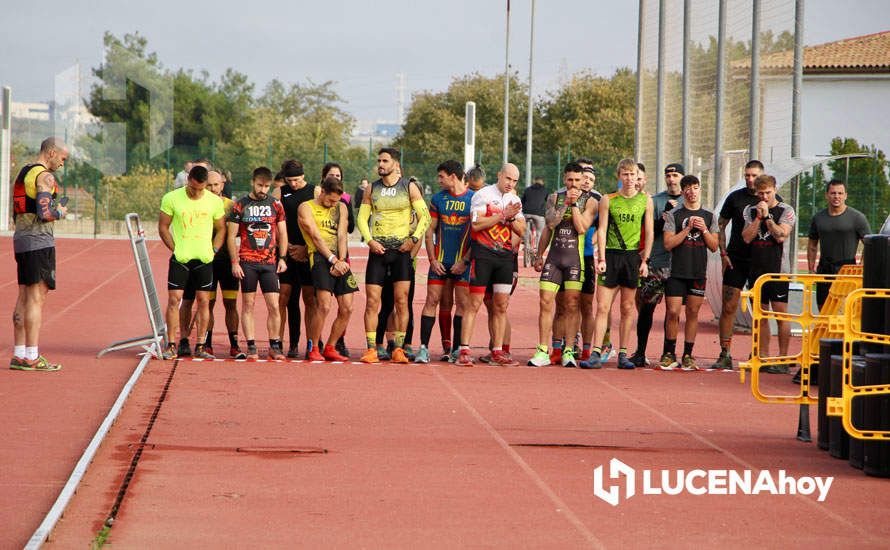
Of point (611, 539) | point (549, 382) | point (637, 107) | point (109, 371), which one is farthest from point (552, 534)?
point (637, 107)

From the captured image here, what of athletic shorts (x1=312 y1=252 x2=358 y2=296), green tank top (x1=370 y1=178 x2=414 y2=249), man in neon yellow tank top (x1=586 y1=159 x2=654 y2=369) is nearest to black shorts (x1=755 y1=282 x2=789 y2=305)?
man in neon yellow tank top (x1=586 y1=159 x2=654 y2=369)

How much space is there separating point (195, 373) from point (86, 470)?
15.0 ft

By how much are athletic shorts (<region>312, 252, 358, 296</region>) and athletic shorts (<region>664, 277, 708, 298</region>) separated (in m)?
3.22

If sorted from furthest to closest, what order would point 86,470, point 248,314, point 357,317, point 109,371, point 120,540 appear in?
1. point 357,317
2. point 248,314
3. point 109,371
4. point 86,470
5. point 120,540

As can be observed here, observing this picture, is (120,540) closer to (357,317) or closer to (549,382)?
(549,382)

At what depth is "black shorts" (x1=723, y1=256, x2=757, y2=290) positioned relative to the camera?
13234mm

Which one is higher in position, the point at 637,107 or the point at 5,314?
the point at 637,107

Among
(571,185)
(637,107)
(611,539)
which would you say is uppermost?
(637,107)

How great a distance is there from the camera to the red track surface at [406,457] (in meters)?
6.24

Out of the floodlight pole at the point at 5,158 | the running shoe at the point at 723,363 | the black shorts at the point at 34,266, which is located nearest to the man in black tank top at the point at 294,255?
the black shorts at the point at 34,266

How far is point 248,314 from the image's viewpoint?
13070 mm

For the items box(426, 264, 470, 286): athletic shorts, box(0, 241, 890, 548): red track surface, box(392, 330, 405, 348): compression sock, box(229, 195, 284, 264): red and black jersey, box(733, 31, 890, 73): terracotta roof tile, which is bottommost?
box(0, 241, 890, 548): red track surface

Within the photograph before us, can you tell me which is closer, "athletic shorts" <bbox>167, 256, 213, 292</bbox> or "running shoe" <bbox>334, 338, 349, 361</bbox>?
"athletic shorts" <bbox>167, 256, 213, 292</bbox>

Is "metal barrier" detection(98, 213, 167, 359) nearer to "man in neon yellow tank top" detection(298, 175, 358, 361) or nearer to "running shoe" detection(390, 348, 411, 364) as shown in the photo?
"man in neon yellow tank top" detection(298, 175, 358, 361)
